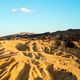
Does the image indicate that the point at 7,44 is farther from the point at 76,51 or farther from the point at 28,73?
the point at 28,73

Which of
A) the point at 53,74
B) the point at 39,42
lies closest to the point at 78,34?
the point at 39,42

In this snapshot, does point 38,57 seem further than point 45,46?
No

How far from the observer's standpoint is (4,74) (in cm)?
3991

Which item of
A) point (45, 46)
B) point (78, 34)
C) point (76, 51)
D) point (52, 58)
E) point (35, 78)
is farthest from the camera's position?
point (78, 34)

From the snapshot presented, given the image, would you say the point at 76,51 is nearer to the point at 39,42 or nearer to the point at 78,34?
the point at 39,42

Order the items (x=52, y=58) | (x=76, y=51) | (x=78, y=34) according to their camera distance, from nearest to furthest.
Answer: (x=52, y=58)
(x=76, y=51)
(x=78, y=34)

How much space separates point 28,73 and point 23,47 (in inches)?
926

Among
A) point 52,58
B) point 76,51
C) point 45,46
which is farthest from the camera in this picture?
point 45,46

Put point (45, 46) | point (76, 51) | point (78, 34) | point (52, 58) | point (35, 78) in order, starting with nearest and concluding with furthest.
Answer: point (35, 78) → point (52, 58) → point (76, 51) → point (45, 46) → point (78, 34)

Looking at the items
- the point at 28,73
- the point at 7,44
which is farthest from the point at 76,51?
the point at 28,73

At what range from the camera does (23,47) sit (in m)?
63.3

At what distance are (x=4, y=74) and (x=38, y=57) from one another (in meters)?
11.4

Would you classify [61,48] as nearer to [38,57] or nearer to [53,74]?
[38,57]

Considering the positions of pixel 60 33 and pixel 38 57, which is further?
pixel 60 33
